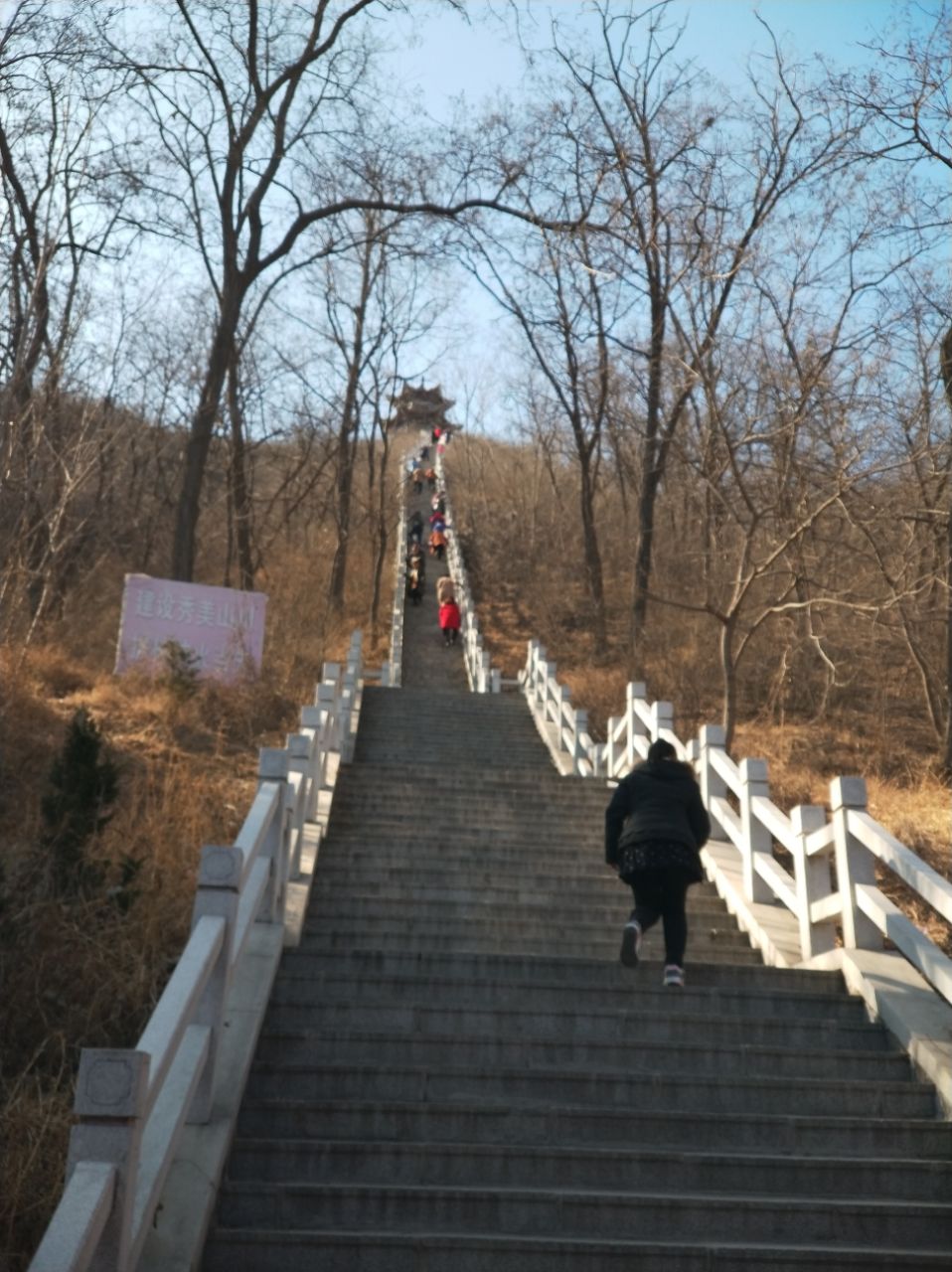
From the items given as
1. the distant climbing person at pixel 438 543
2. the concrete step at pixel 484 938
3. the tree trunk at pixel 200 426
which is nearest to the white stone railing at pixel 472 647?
the distant climbing person at pixel 438 543

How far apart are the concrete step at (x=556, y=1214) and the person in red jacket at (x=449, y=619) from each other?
23271mm

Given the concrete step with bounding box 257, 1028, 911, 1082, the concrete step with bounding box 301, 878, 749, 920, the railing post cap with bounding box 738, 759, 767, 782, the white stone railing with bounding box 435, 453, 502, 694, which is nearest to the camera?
the concrete step with bounding box 257, 1028, 911, 1082

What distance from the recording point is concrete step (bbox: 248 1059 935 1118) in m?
5.75

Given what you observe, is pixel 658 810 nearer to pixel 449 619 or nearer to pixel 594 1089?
pixel 594 1089

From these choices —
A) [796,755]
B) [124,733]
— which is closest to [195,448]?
[124,733]

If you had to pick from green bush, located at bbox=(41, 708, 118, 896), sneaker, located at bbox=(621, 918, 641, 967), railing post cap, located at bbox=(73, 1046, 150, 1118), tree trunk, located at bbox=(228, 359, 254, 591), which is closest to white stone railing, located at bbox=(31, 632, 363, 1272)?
railing post cap, located at bbox=(73, 1046, 150, 1118)

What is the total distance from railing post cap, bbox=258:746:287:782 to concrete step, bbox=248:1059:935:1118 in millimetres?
1918

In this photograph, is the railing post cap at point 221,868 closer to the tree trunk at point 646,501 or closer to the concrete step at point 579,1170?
the concrete step at point 579,1170

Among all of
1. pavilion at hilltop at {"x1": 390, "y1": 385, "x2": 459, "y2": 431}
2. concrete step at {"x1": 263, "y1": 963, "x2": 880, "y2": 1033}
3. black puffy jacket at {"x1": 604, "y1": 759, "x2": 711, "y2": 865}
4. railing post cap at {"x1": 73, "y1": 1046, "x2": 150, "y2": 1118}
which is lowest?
concrete step at {"x1": 263, "y1": 963, "x2": 880, "y2": 1033}

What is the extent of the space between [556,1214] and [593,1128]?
761mm

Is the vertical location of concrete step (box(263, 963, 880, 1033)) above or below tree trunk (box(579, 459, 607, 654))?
below

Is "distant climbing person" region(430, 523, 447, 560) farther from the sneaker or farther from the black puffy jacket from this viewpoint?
the sneaker

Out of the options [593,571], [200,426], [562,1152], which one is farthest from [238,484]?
[562,1152]

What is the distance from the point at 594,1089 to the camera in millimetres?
5848
